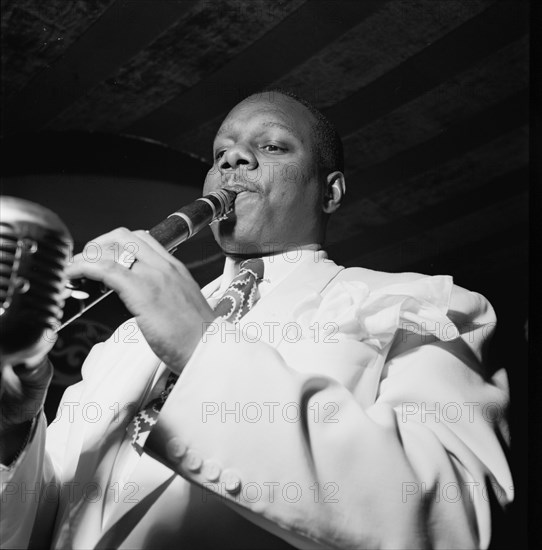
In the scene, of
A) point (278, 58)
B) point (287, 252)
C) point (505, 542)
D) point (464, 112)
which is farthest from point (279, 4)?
point (505, 542)

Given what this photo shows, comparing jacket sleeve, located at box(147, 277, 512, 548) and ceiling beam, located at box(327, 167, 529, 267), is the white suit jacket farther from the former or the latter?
ceiling beam, located at box(327, 167, 529, 267)

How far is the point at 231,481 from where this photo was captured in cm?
122

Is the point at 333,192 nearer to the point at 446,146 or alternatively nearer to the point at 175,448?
the point at 175,448

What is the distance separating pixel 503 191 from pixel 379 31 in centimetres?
110

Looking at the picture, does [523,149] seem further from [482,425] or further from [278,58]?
[482,425]

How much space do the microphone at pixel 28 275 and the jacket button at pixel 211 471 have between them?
0.31m

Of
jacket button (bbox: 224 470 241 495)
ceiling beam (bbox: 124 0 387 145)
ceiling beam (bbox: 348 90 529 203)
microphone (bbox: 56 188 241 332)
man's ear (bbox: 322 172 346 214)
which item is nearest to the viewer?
jacket button (bbox: 224 470 241 495)

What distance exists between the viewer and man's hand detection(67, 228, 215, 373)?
1260mm

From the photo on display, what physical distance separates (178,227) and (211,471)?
0.50m

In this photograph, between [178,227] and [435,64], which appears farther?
[435,64]

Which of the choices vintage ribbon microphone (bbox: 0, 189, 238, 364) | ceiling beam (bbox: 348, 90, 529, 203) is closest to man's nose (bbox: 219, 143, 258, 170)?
vintage ribbon microphone (bbox: 0, 189, 238, 364)

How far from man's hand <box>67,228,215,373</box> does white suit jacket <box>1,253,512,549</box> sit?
Answer: 0.03 metres

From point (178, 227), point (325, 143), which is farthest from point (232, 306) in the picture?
point (325, 143)

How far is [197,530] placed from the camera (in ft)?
4.68
